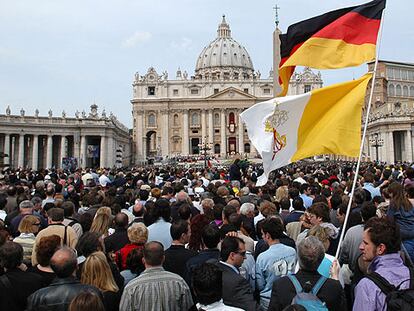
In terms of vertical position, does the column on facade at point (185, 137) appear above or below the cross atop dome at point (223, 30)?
below

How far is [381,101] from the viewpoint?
76.0 meters

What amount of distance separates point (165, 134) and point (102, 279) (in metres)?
98.5

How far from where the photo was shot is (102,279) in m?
4.27

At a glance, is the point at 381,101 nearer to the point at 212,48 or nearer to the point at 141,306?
the point at 212,48

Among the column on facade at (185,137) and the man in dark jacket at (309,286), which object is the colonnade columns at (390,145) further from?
the man in dark jacket at (309,286)

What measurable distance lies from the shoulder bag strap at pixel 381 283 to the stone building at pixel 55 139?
5097 centimetres

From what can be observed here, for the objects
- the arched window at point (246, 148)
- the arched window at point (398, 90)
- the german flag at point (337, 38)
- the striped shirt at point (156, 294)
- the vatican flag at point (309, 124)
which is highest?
the arched window at point (398, 90)

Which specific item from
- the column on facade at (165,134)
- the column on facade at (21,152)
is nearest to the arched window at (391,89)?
the column on facade at (165,134)

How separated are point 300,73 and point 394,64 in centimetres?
2687

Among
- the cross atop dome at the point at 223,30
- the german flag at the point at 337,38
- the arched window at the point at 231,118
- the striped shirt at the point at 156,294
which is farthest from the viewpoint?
the cross atop dome at the point at 223,30

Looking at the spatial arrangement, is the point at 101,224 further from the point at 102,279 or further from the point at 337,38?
the point at 337,38

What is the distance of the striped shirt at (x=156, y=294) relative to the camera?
4039mm

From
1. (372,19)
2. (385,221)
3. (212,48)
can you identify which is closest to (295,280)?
(385,221)

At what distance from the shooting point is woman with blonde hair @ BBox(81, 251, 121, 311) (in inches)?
167
